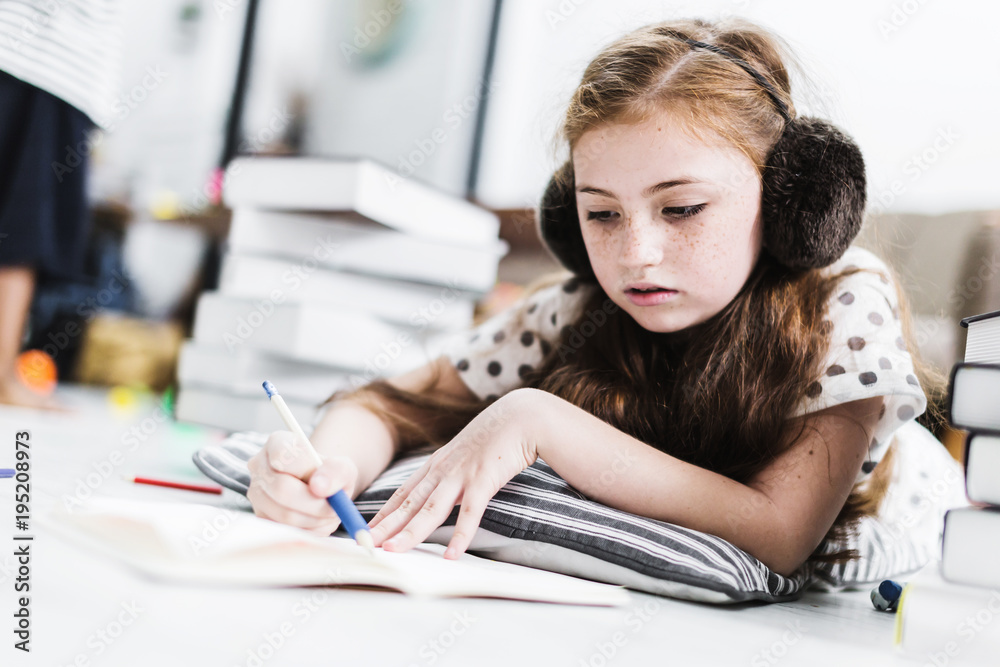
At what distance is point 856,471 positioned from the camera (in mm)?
678

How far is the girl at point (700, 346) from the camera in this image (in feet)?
2.04

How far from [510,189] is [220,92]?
1.06 m

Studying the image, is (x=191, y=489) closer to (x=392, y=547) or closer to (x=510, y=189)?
(x=392, y=547)

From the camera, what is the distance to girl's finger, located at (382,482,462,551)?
1.75 feet

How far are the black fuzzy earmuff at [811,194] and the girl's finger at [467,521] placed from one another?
0.38 metres

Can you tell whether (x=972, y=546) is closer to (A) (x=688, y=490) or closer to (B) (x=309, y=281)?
(A) (x=688, y=490)

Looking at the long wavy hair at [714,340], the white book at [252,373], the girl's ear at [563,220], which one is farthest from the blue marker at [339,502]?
the white book at [252,373]

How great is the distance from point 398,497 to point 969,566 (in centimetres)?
38

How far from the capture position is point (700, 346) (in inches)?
31.0

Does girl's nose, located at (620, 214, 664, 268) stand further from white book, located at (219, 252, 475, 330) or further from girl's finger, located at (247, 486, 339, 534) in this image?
white book, located at (219, 252, 475, 330)

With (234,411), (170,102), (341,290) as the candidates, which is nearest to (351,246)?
(341,290)

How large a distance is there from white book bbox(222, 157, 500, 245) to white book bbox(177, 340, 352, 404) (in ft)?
0.94

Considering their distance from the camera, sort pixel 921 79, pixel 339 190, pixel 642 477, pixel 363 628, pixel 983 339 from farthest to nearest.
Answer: pixel 921 79
pixel 339 190
pixel 642 477
pixel 983 339
pixel 363 628

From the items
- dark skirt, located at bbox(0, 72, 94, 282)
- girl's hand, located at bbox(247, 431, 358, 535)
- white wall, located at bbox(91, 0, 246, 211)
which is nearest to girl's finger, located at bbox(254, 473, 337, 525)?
girl's hand, located at bbox(247, 431, 358, 535)
